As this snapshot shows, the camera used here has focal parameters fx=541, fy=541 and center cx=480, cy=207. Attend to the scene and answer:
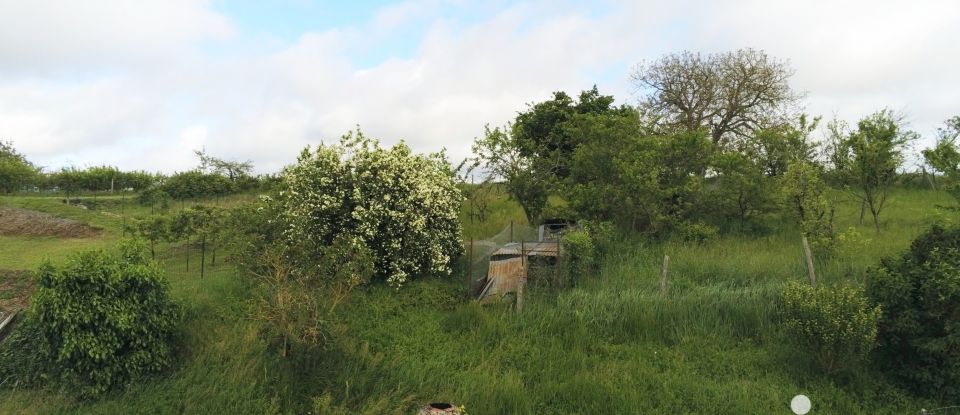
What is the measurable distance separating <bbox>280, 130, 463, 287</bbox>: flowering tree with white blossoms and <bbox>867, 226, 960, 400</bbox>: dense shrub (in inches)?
299

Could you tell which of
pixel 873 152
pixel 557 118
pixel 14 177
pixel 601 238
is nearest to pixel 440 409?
pixel 601 238

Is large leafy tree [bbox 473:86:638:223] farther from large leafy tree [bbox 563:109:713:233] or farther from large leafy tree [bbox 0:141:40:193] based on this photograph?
large leafy tree [bbox 0:141:40:193]

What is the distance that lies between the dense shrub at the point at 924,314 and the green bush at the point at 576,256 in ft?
15.4

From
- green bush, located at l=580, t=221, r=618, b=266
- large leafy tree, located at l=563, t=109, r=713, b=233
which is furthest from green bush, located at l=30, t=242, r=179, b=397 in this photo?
large leafy tree, located at l=563, t=109, r=713, b=233

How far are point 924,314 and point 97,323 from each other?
11407 mm

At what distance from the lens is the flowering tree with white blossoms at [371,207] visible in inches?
434

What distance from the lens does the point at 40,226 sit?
18000 millimetres

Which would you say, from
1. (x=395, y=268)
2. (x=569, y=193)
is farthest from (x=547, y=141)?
(x=395, y=268)

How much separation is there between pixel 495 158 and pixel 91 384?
39.0 ft

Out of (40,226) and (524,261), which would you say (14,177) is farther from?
(524,261)

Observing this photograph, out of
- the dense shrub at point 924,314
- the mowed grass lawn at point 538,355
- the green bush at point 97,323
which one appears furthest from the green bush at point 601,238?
the green bush at point 97,323

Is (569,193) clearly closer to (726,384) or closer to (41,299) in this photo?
(726,384)

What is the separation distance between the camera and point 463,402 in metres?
7.39

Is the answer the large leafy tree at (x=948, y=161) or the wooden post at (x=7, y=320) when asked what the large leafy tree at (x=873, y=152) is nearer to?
the large leafy tree at (x=948, y=161)
